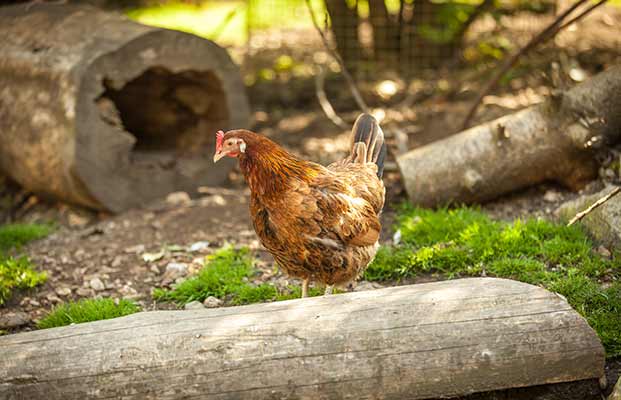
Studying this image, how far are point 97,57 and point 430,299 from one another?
3.83 metres

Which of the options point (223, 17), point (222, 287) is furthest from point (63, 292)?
point (223, 17)

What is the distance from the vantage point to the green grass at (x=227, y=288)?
14.9 feet

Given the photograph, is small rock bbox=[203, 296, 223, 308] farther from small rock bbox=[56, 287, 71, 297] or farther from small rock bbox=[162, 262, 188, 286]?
small rock bbox=[56, 287, 71, 297]

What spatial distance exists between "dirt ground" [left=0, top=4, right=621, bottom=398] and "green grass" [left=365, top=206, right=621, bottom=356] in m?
0.29

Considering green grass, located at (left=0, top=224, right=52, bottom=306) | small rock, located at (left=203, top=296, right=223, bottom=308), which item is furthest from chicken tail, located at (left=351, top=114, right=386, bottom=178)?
green grass, located at (left=0, top=224, right=52, bottom=306)

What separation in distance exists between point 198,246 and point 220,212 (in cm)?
67

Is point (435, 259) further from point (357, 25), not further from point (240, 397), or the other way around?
point (357, 25)

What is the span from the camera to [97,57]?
5883 mm

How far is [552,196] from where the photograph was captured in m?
5.61

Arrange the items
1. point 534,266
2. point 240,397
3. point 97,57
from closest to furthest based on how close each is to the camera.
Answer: point 240,397, point 534,266, point 97,57

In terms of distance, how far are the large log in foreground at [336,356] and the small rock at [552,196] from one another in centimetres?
250

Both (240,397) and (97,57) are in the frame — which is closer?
(240,397)

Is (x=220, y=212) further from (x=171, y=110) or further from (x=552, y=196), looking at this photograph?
(x=552, y=196)

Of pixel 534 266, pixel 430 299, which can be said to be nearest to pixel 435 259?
pixel 534 266
